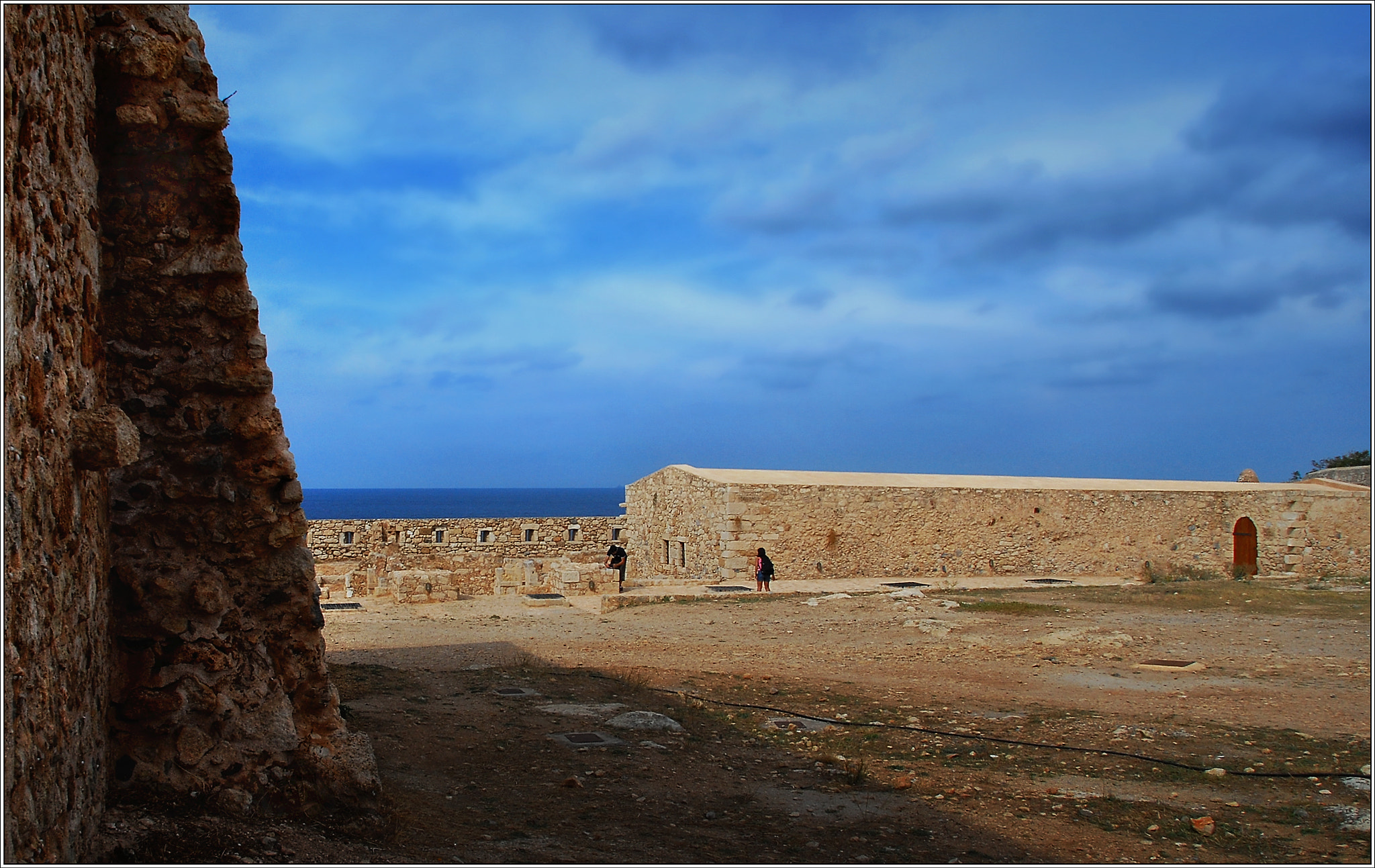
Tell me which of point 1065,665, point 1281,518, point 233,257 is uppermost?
point 233,257

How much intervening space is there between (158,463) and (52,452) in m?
1.05

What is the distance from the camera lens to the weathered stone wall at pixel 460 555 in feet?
56.8

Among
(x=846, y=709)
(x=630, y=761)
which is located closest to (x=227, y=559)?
(x=630, y=761)

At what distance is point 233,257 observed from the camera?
432 centimetres

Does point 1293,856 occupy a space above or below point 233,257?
below

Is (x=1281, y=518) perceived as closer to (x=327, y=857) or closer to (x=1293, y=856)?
(x=1293, y=856)

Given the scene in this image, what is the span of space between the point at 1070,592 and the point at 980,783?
1289 centimetres

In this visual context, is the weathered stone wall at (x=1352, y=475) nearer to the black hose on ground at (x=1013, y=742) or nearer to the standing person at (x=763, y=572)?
the standing person at (x=763, y=572)

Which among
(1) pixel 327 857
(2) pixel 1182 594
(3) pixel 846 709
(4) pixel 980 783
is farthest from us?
(2) pixel 1182 594

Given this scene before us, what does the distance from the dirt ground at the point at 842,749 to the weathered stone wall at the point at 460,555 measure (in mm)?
3912

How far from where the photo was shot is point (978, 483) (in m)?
24.2

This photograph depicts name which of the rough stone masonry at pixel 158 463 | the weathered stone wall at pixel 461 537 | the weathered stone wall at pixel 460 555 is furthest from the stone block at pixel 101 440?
the weathered stone wall at pixel 461 537

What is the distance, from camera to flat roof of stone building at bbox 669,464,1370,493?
70.2 ft

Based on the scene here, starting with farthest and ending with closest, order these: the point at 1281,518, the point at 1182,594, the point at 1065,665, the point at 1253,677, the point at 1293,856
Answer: the point at 1281,518 < the point at 1182,594 < the point at 1065,665 < the point at 1253,677 < the point at 1293,856
